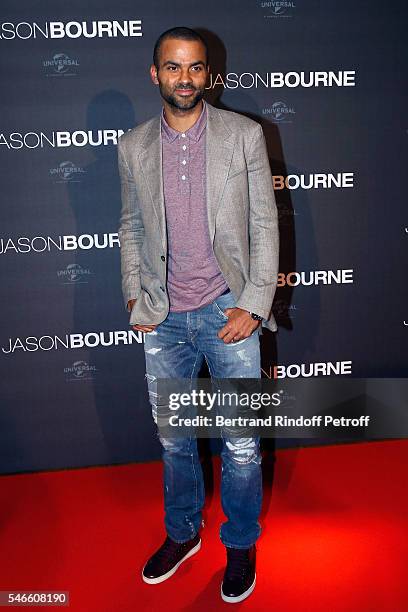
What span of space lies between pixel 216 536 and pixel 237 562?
13.6 inches

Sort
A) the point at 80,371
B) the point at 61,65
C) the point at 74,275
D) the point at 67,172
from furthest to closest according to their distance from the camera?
the point at 80,371 < the point at 74,275 < the point at 67,172 < the point at 61,65

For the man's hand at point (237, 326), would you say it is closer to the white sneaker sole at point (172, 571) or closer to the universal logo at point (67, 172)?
the white sneaker sole at point (172, 571)

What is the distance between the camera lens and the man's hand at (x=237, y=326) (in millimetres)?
2184

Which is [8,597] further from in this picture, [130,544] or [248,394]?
[248,394]

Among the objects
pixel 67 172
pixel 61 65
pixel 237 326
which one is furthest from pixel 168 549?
pixel 61 65

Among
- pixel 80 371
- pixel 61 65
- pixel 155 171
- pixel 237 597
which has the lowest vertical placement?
pixel 237 597

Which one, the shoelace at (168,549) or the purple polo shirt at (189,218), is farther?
the shoelace at (168,549)

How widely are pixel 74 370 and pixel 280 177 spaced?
1376 millimetres

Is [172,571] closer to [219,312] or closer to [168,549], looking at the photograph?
[168,549]

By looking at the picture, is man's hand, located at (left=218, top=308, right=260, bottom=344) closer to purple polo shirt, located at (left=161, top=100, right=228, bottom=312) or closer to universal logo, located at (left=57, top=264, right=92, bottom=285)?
purple polo shirt, located at (left=161, top=100, right=228, bottom=312)

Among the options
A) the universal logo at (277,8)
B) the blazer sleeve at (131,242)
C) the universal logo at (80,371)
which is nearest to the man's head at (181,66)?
the blazer sleeve at (131,242)

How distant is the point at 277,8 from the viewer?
2.89 m

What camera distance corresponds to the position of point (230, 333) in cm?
219

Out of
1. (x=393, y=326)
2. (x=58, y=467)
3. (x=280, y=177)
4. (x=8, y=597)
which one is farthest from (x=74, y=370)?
(x=393, y=326)
